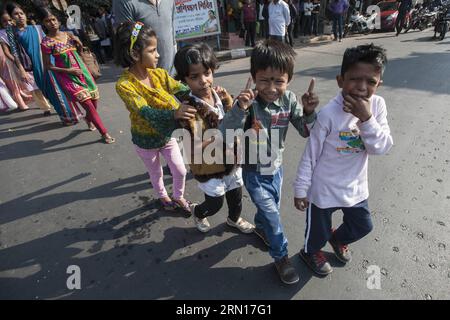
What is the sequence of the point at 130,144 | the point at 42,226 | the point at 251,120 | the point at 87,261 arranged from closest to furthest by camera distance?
the point at 251,120 < the point at 87,261 < the point at 42,226 < the point at 130,144

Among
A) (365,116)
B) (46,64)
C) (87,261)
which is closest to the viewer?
(365,116)

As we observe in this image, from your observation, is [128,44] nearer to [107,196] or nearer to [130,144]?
[107,196]

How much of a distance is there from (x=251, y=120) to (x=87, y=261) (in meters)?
1.59

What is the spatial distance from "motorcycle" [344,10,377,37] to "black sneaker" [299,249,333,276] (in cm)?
1217

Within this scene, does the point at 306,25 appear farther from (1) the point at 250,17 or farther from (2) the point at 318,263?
(2) the point at 318,263

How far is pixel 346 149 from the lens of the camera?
1505 mm

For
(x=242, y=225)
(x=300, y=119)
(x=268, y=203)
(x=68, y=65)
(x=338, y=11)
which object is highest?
(x=338, y=11)

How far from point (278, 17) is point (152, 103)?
6.18m

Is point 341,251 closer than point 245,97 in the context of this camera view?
No

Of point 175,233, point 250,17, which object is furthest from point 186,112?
point 250,17

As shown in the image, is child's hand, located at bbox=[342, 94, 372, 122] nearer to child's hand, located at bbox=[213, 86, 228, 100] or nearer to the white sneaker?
child's hand, located at bbox=[213, 86, 228, 100]
